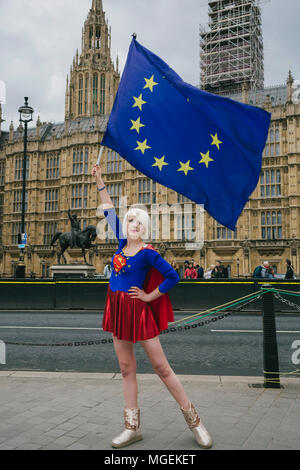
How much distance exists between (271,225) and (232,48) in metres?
24.5

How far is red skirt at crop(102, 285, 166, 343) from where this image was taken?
3.04m

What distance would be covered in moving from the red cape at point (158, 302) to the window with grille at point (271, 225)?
122ft

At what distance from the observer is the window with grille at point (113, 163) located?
4563 centimetres

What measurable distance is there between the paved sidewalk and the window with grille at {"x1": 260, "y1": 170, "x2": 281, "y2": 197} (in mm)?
36336

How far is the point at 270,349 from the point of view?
4.80 metres

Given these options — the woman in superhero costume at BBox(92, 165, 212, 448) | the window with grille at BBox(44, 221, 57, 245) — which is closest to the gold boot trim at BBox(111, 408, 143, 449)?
the woman in superhero costume at BBox(92, 165, 212, 448)

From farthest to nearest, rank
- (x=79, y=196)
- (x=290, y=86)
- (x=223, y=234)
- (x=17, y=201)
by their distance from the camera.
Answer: (x=17, y=201) < (x=79, y=196) < (x=290, y=86) < (x=223, y=234)

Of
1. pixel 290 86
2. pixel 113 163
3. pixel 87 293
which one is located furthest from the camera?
pixel 113 163

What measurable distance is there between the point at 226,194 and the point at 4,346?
16.6 feet

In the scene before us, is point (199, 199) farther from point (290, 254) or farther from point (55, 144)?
point (55, 144)

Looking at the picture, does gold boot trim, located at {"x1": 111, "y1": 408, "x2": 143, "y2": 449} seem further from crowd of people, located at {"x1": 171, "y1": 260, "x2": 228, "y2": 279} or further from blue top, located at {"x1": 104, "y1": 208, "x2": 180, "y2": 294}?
crowd of people, located at {"x1": 171, "y1": 260, "x2": 228, "y2": 279}

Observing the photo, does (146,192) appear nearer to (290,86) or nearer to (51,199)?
(51,199)

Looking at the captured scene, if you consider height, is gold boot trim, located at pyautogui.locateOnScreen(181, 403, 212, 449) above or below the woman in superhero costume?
below

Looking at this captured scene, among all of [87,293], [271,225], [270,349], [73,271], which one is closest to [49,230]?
[271,225]
